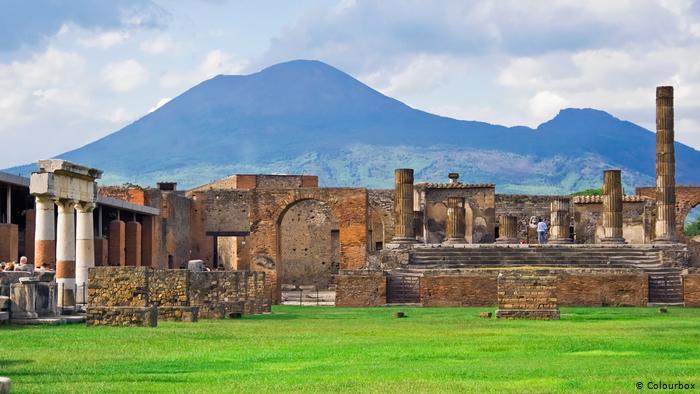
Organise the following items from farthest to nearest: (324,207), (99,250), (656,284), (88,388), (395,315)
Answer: (324,207), (99,250), (656,284), (395,315), (88,388)

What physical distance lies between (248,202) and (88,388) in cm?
5059

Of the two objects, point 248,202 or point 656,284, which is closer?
point 656,284

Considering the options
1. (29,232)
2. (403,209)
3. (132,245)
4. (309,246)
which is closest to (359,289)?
(29,232)

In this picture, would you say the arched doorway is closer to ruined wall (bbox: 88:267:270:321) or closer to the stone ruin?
ruined wall (bbox: 88:267:270:321)

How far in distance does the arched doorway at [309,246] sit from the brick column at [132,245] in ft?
54.0

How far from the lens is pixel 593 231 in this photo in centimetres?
7094

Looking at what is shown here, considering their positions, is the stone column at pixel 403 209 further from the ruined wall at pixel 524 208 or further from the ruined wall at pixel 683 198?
the ruined wall at pixel 683 198

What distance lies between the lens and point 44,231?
34.9 m

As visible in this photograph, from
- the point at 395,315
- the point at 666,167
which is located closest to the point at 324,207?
the point at 666,167

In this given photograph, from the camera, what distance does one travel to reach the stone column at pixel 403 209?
54281 mm

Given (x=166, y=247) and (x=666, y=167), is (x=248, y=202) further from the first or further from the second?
(x=666, y=167)

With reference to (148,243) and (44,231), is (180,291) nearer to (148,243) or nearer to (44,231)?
(44,231)

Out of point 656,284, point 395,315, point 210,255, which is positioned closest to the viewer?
point 395,315

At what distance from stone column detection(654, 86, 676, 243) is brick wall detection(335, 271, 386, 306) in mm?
12817
